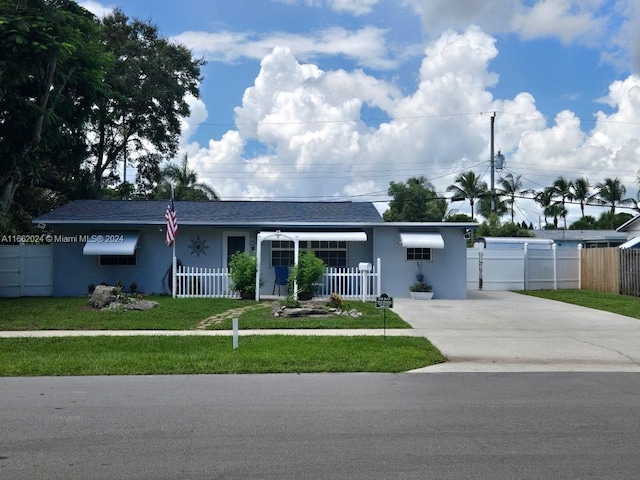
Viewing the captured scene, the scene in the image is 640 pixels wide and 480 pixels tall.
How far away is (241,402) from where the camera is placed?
7.18 metres

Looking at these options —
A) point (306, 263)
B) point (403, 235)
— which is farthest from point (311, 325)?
point (403, 235)

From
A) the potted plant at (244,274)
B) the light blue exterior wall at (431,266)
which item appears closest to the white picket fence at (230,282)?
the potted plant at (244,274)

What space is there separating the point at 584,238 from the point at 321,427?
132ft

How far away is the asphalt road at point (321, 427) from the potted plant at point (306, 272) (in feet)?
30.3

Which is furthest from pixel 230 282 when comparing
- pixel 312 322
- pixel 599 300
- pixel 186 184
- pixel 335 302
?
pixel 186 184

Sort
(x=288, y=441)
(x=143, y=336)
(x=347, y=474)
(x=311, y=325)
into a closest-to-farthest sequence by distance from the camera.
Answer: (x=347, y=474), (x=288, y=441), (x=143, y=336), (x=311, y=325)

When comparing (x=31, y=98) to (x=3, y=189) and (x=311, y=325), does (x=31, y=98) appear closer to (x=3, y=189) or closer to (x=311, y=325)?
(x=3, y=189)

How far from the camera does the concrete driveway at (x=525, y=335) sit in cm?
987

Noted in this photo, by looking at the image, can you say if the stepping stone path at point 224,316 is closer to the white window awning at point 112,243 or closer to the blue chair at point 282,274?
the blue chair at point 282,274

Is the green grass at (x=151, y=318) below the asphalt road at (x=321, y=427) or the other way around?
the other way around

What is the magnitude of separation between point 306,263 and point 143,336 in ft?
23.0

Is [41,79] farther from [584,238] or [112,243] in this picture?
[584,238]

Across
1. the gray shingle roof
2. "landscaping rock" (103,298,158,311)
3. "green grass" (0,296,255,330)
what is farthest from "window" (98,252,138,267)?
"landscaping rock" (103,298,158,311)

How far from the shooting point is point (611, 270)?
2425 cm
